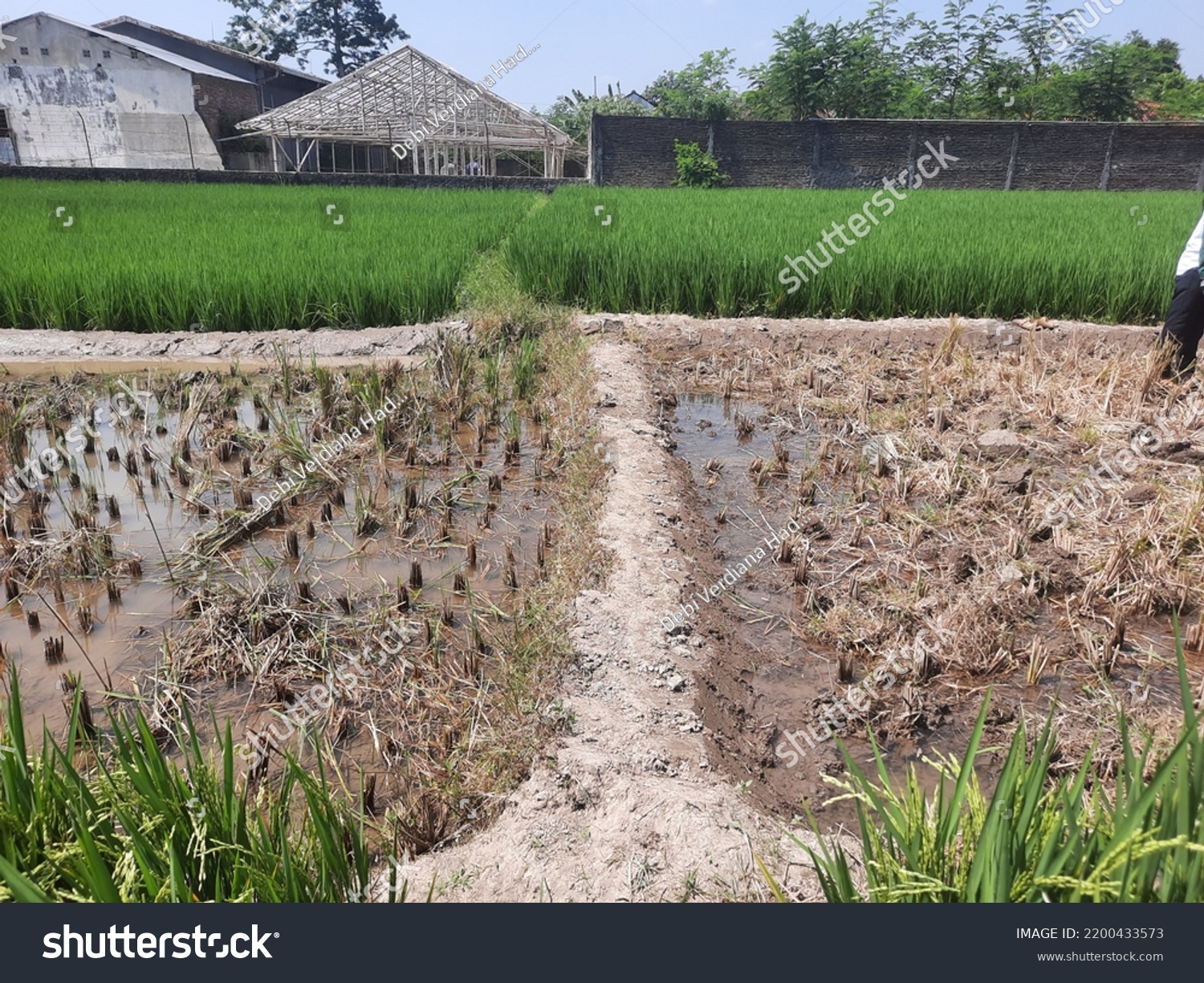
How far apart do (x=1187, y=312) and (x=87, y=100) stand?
86.2 ft

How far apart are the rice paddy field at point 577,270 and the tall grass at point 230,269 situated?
0.02 metres

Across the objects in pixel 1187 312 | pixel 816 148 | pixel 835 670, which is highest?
pixel 816 148

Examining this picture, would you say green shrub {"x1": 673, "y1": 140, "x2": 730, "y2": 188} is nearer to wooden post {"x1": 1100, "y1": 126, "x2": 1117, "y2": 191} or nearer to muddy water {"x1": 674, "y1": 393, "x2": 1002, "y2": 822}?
wooden post {"x1": 1100, "y1": 126, "x2": 1117, "y2": 191}

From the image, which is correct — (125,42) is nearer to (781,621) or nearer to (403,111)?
(403,111)

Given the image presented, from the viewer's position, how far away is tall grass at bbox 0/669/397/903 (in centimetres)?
132

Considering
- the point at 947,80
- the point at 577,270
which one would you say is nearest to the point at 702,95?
the point at 947,80

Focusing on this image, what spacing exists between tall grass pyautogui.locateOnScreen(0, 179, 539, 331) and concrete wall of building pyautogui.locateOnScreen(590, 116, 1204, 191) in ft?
37.4

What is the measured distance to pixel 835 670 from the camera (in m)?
2.48

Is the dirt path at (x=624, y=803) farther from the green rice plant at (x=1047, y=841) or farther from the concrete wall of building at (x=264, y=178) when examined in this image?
the concrete wall of building at (x=264, y=178)

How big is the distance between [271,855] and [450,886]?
0.37 m

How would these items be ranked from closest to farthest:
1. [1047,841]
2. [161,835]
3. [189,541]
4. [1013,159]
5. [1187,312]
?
[1047,841], [161,835], [189,541], [1187,312], [1013,159]

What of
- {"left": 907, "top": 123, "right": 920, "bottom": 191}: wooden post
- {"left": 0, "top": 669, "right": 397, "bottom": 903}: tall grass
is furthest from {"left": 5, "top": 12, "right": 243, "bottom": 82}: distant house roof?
{"left": 0, "top": 669, "right": 397, "bottom": 903}: tall grass

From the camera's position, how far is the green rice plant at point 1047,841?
1.04 m

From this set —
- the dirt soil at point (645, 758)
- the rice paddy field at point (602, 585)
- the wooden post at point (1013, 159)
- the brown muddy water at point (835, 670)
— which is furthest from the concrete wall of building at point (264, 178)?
the brown muddy water at point (835, 670)
